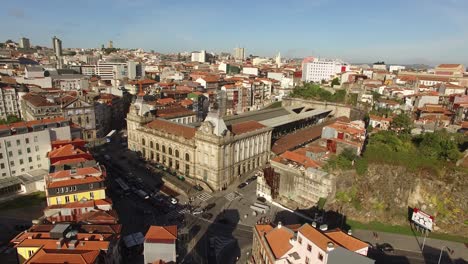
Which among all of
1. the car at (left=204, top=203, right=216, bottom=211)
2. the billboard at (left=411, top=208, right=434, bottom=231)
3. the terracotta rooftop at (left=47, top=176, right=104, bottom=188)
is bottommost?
the car at (left=204, top=203, right=216, bottom=211)

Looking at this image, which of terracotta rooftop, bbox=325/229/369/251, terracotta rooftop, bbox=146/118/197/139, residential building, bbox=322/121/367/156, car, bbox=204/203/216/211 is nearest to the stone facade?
terracotta rooftop, bbox=146/118/197/139

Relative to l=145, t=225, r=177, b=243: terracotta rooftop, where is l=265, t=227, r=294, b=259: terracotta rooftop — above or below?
below

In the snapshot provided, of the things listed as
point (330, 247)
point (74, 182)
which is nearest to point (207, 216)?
point (74, 182)

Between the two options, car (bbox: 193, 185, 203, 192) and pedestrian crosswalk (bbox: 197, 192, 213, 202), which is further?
car (bbox: 193, 185, 203, 192)

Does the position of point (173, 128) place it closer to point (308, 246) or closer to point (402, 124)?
point (308, 246)

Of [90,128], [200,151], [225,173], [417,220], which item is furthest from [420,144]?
[90,128]

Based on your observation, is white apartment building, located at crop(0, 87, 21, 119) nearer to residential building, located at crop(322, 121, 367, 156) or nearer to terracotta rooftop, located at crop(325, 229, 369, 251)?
residential building, located at crop(322, 121, 367, 156)

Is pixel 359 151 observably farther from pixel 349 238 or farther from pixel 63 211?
pixel 63 211
